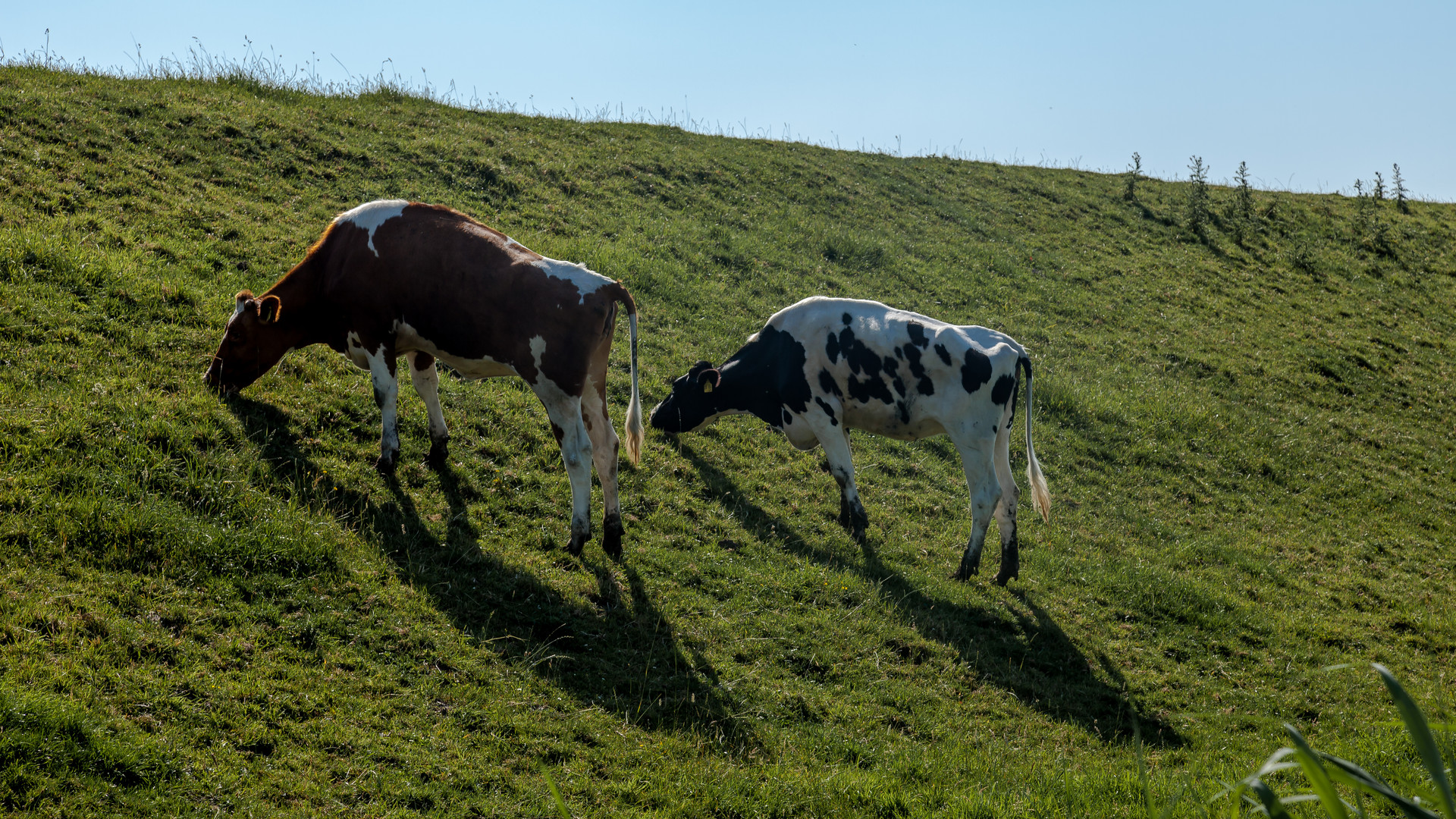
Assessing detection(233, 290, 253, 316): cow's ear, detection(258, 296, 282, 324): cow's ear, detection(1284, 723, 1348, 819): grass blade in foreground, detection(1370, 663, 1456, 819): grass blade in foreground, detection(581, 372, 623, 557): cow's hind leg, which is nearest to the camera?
detection(1370, 663, 1456, 819): grass blade in foreground

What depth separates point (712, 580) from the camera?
9086 mm

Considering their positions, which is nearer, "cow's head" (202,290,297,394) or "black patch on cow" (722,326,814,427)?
"cow's head" (202,290,297,394)

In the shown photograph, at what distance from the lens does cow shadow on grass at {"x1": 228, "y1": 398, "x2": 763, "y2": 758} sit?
689cm

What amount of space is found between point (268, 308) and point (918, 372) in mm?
6817

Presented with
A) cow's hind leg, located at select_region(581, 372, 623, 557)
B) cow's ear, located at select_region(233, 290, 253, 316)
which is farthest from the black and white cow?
cow's ear, located at select_region(233, 290, 253, 316)

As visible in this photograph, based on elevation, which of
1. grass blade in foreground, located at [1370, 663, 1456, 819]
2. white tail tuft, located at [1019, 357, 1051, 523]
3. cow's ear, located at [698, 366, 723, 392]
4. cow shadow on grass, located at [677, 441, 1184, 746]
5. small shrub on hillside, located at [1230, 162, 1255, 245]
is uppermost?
small shrub on hillside, located at [1230, 162, 1255, 245]

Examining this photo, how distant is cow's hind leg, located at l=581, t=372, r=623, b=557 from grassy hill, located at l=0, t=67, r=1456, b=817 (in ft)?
0.93

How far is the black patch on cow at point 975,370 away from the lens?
34.6ft

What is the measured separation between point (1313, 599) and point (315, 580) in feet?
37.4

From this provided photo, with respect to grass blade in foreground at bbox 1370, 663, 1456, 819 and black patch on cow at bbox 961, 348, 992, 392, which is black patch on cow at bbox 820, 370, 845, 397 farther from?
grass blade in foreground at bbox 1370, 663, 1456, 819

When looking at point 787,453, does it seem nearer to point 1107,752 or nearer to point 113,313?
point 1107,752

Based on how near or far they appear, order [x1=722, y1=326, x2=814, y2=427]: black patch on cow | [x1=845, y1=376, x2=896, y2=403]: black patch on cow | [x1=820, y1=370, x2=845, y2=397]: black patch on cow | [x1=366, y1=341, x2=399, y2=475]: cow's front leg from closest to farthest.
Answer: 1. [x1=366, y1=341, x2=399, y2=475]: cow's front leg
2. [x1=845, y1=376, x2=896, y2=403]: black patch on cow
3. [x1=820, y1=370, x2=845, y2=397]: black patch on cow
4. [x1=722, y1=326, x2=814, y2=427]: black patch on cow

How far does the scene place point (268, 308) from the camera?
9336 millimetres

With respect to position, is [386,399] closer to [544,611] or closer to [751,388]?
[544,611]
